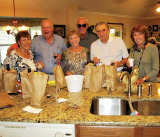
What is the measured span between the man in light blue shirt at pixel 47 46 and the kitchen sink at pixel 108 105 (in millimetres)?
1080

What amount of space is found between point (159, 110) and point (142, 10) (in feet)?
22.3

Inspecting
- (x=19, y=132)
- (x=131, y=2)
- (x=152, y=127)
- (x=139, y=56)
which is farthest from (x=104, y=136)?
(x=131, y=2)

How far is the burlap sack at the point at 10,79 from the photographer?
156cm

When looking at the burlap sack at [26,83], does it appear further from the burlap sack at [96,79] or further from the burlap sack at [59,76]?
the burlap sack at [96,79]

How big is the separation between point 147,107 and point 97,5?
5.23 meters

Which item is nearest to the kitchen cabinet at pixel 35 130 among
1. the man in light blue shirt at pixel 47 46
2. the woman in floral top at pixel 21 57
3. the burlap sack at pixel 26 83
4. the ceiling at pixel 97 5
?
the burlap sack at pixel 26 83

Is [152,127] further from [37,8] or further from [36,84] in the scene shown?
[37,8]

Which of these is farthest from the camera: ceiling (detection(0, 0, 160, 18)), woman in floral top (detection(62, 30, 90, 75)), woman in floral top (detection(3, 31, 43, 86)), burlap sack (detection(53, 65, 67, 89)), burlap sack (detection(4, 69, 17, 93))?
ceiling (detection(0, 0, 160, 18))

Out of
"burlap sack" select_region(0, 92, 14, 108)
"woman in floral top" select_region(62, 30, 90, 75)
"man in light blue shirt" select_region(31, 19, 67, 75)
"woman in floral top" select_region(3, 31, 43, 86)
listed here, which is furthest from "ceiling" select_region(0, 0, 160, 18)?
"burlap sack" select_region(0, 92, 14, 108)

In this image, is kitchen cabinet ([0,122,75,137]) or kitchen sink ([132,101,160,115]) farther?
kitchen sink ([132,101,160,115])

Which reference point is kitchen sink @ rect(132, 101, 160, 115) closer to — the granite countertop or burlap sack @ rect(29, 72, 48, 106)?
the granite countertop

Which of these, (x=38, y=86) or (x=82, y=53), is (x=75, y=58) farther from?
(x=38, y=86)

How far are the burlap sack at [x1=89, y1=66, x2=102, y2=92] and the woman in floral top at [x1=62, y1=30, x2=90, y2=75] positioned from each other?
0.42 metres

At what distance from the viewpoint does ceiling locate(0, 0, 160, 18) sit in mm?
5301
